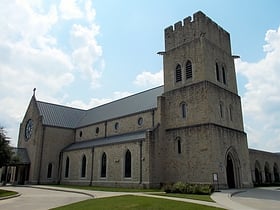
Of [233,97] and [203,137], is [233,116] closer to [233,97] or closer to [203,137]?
[233,97]

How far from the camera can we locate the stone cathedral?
3091 cm

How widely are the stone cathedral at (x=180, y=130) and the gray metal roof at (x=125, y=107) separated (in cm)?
21

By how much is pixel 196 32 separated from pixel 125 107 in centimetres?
1639

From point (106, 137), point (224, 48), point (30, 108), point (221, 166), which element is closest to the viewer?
point (221, 166)

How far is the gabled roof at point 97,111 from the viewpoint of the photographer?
4088 centimetres

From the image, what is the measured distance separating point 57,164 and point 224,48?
33.5 meters

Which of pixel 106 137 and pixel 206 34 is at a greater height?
pixel 206 34

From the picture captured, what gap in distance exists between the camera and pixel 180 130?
32906mm

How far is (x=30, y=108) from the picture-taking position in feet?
174

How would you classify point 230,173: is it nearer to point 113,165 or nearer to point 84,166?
point 113,165

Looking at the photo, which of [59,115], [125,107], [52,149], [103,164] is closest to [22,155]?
[52,149]

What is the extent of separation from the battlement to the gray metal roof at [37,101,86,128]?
83.7ft

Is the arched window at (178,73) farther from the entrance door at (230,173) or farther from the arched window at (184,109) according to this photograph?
the entrance door at (230,173)

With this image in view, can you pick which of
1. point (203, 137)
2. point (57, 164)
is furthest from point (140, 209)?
point (57, 164)
